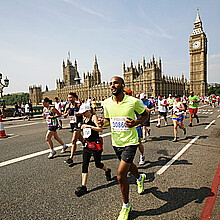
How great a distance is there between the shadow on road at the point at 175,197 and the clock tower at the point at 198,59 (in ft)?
317

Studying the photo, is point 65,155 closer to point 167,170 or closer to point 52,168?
point 52,168

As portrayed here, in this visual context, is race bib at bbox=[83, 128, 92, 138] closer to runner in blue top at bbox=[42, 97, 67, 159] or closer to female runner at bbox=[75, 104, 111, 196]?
female runner at bbox=[75, 104, 111, 196]

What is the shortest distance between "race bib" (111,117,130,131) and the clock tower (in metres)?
97.5

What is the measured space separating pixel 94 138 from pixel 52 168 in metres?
1.94

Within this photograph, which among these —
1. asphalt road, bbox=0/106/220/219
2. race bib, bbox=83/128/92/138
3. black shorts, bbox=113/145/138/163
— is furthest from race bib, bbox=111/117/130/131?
asphalt road, bbox=0/106/220/219

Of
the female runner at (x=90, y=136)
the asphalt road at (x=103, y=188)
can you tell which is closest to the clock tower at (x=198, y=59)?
the asphalt road at (x=103, y=188)

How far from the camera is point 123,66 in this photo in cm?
8288

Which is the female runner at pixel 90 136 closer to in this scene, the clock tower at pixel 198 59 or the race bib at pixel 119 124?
the race bib at pixel 119 124

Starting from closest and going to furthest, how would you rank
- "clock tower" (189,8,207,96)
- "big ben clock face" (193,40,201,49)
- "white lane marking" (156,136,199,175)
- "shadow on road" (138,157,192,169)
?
"white lane marking" (156,136,199,175) → "shadow on road" (138,157,192,169) → "clock tower" (189,8,207,96) → "big ben clock face" (193,40,201,49)

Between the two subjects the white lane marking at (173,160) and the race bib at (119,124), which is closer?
the race bib at (119,124)

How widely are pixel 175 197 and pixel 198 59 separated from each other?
104 metres

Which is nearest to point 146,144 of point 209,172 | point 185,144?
point 185,144

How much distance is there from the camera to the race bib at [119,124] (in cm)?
273

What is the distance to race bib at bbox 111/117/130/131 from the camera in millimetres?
2732
